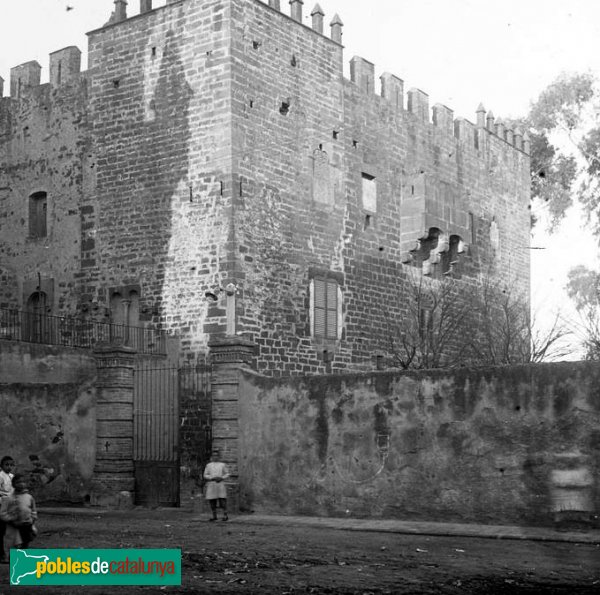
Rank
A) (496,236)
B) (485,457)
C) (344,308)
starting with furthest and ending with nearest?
1. (496,236)
2. (344,308)
3. (485,457)

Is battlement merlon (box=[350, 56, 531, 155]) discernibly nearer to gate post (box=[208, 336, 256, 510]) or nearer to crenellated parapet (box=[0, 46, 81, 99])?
crenellated parapet (box=[0, 46, 81, 99])

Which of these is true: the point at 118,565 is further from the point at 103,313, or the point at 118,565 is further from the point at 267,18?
the point at 267,18

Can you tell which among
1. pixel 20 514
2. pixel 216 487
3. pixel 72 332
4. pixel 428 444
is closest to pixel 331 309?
pixel 72 332

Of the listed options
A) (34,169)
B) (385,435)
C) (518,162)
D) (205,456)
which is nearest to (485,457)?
(385,435)

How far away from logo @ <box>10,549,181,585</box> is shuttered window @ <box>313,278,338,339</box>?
13774 millimetres

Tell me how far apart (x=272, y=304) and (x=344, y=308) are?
266 cm

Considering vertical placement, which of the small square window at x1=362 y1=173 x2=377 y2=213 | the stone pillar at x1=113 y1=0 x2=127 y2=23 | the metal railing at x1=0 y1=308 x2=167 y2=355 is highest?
the stone pillar at x1=113 y1=0 x2=127 y2=23

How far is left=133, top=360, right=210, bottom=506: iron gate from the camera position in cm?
1669

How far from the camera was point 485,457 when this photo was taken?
43.3 ft

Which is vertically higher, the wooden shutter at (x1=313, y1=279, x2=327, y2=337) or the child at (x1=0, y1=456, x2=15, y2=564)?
the wooden shutter at (x1=313, y1=279, x2=327, y2=337)

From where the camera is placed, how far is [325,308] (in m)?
22.4

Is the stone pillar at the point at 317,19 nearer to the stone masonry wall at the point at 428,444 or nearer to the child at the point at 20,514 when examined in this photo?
the stone masonry wall at the point at 428,444

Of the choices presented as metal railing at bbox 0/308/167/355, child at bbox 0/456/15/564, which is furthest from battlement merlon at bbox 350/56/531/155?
child at bbox 0/456/15/564

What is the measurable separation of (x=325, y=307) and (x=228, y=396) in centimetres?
723
